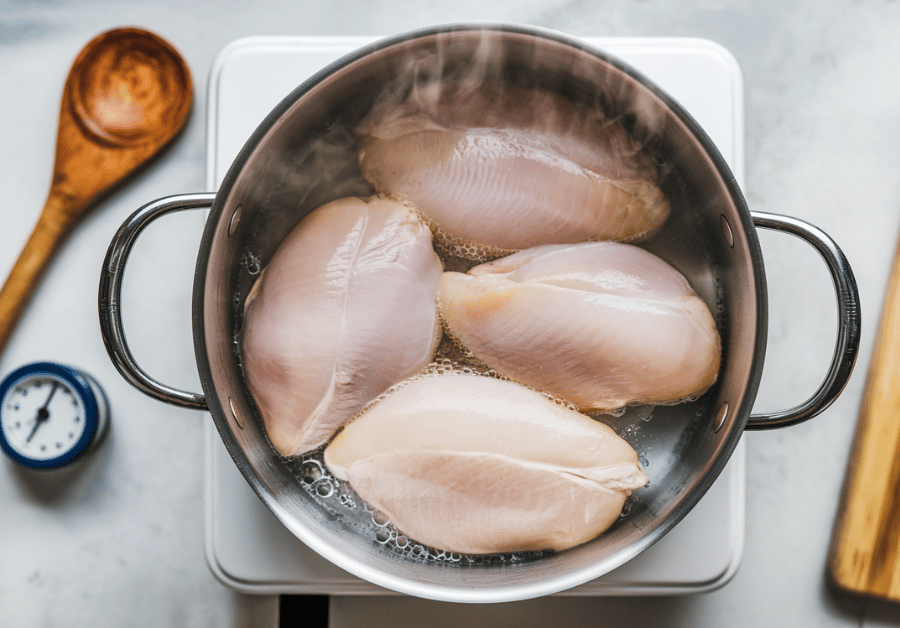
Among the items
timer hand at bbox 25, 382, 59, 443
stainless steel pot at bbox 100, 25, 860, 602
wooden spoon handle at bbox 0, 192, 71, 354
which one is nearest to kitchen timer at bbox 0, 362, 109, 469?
timer hand at bbox 25, 382, 59, 443

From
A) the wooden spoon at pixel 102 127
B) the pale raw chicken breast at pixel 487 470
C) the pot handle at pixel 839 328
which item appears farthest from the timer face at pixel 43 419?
the pot handle at pixel 839 328

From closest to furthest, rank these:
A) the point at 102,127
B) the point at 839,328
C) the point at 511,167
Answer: the point at 839,328 < the point at 511,167 < the point at 102,127

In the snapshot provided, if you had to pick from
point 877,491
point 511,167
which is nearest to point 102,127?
→ point 511,167

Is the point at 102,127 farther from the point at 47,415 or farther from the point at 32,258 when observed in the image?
the point at 47,415

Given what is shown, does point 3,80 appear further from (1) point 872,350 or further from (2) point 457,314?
(1) point 872,350

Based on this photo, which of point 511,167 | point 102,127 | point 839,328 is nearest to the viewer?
point 839,328

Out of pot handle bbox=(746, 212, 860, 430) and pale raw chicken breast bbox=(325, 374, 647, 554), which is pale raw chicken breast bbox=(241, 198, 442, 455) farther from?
pot handle bbox=(746, 212, 860, 430)
